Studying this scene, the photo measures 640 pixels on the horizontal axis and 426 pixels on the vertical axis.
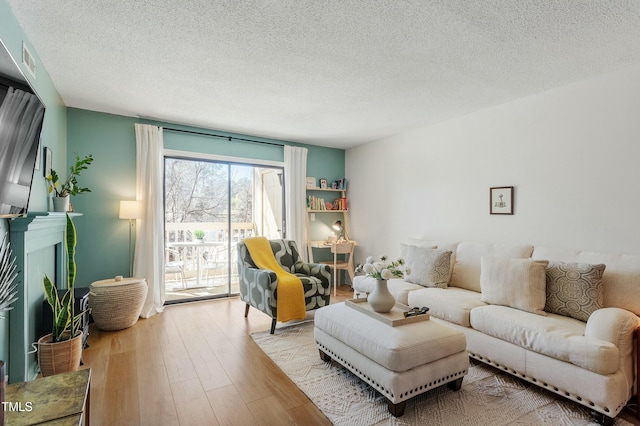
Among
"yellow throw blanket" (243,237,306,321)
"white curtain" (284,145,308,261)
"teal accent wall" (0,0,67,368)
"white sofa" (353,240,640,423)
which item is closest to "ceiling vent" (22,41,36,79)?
"teal accent wall" (0,0,67,368)

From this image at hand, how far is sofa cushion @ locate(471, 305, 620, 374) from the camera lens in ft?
5.96

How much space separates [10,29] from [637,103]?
4459 millimetres

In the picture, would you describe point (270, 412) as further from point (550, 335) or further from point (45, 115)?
point (45, 115)

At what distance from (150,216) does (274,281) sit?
1.92 meters

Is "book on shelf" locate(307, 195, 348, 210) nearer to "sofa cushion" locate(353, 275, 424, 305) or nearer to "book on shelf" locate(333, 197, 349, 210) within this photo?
"book on shelf" locate(333, 197, 349, 210)

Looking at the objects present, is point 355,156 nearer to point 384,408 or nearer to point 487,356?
point 487,356

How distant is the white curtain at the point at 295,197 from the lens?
506cm

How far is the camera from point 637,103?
2.55m

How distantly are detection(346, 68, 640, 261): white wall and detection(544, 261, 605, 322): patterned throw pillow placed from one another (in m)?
0.56

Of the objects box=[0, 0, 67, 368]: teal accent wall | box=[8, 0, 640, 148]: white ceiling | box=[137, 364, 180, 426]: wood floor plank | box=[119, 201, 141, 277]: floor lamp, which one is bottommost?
box=[137, 364, 180, 426]: wood floor plank

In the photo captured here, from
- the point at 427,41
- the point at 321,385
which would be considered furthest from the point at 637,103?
the point at 321,385

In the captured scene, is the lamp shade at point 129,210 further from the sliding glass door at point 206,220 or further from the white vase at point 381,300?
the white vase at point 381,300

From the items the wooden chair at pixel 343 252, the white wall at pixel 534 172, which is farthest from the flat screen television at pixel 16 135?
the white wall at pixel 534 172

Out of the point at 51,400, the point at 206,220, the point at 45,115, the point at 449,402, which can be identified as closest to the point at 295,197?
the point at 206,220
